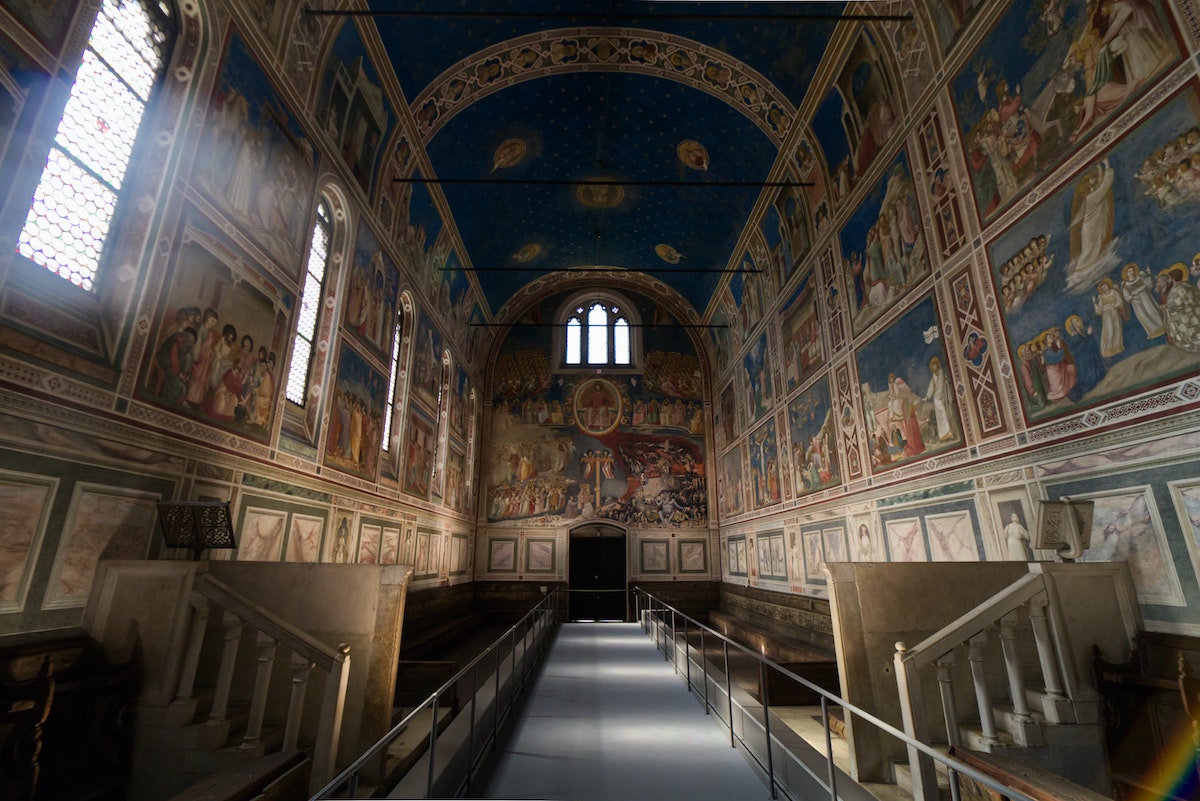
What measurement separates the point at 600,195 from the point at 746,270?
507 cm

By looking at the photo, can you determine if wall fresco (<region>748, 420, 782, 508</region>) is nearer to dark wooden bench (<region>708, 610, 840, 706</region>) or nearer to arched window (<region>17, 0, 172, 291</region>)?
dark wooden bench (<region>708, 610, 840, 706</region>)

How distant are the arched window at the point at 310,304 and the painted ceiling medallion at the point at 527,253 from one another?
31.0 feet

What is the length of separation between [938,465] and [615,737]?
18.6 ft

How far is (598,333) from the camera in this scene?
2238cm

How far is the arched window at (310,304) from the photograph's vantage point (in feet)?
29.2

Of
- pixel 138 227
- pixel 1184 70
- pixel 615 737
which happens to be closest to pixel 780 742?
pixel 615 737

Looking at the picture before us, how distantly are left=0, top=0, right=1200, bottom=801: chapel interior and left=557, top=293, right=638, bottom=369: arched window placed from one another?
7.38m

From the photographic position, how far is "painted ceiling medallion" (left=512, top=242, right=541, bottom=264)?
62.5 feet

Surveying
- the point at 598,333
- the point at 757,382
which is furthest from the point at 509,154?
the point at 757,382

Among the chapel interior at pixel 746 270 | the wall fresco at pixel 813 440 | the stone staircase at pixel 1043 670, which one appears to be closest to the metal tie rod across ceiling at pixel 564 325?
the chapel interior at pixel 746 270

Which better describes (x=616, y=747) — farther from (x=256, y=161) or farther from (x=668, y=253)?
(x=668, y=253)

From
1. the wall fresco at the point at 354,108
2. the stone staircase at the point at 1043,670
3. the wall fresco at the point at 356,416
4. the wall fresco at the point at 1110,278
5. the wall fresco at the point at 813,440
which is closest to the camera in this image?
the stone staircase at the point at 1043,670

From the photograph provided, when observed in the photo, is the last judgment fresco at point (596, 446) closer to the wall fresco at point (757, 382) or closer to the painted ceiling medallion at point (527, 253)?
the painted ceiling medallion at point (527, 253)

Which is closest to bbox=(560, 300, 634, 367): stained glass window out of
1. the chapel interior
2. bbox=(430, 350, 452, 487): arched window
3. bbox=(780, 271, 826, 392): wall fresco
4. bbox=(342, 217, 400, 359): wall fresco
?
bbox=(430, 350, 452, 487): arched window
